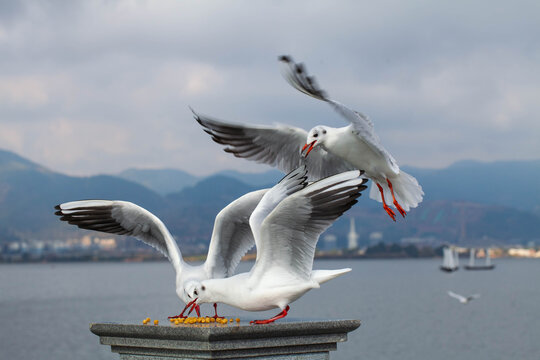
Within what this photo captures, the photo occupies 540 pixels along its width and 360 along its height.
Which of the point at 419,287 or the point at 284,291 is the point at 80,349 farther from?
the point at 419,287

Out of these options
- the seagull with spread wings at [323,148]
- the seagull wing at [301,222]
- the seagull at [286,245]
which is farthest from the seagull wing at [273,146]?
the seagull wing at [301,222]

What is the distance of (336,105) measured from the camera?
959 cm

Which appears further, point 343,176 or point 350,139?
point 350,139

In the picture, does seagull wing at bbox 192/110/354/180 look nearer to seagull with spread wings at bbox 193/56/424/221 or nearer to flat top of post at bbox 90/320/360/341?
seagull with spread wings at bbox 193/56/424/221

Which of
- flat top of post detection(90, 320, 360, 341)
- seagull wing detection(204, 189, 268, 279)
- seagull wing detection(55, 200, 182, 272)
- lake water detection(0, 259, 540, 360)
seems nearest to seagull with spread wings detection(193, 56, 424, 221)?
seagull wing detection(204, 189, 268, 279)

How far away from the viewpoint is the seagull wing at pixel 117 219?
10.8 meters

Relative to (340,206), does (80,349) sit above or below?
below

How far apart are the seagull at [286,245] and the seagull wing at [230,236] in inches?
46.8

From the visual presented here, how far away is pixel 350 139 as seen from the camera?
9.91 metres

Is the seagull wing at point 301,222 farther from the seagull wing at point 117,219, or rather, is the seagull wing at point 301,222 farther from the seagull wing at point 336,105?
the seagull wing at point 117,219

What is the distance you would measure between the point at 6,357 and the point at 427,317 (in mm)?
32500

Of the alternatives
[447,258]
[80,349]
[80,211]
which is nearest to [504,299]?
[80,349]

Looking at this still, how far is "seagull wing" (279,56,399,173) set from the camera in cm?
948

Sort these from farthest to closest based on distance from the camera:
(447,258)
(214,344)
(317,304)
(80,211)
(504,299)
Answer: (447,258), (504,299), (317,304), (80,211), (214,344)
